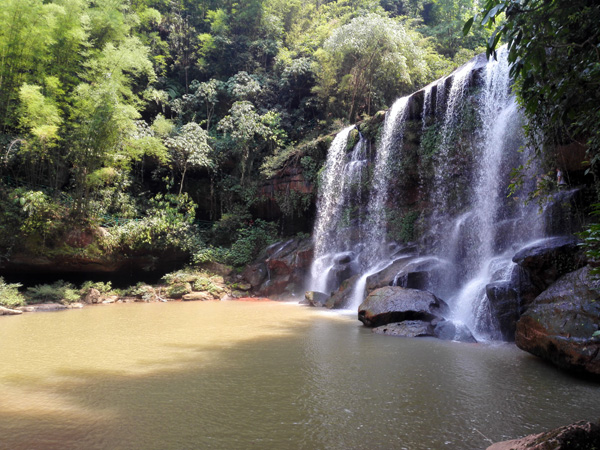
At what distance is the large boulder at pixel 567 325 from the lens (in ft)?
12.5

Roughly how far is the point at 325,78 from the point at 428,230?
11544mm

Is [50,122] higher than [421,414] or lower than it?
higher

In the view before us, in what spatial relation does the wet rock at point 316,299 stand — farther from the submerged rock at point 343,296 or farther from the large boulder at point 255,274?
the large boulder at point 255,274

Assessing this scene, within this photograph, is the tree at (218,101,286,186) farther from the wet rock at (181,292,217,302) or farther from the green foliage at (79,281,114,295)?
the green foliage at (79,281,114,295)

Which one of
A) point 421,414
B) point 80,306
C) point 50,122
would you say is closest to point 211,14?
point 50,122

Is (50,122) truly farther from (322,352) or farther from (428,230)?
(428,230)

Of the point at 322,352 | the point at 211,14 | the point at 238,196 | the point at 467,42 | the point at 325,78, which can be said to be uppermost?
the point at 211,14

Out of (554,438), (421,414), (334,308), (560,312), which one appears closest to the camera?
(554,438)

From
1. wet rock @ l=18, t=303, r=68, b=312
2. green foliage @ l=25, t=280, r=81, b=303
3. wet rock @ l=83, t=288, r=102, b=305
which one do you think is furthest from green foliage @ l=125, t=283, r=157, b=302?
wet rock @ l=18, t=303, r=68, b=312

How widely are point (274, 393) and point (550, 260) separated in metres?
4.99

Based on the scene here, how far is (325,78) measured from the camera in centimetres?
1911

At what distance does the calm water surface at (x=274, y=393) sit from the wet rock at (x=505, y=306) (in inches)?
26.1

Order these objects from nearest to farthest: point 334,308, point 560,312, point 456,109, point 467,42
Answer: point 560,312
point 334,308
point 456,109
point 467,42

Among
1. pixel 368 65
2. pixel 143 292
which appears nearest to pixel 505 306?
pixel 143 292
